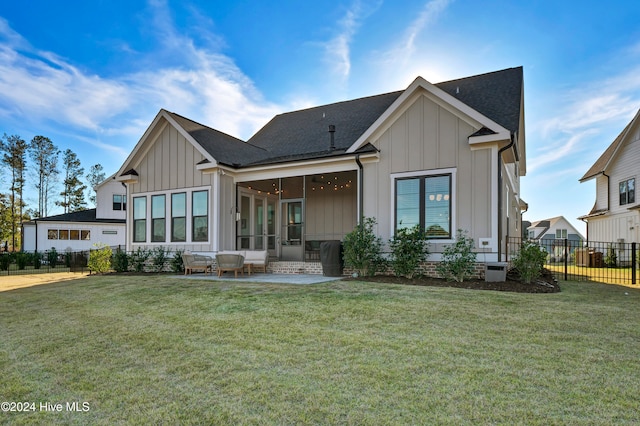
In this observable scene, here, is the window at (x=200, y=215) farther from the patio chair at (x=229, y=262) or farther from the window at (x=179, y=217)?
the patio chair at (x=229, y=262)

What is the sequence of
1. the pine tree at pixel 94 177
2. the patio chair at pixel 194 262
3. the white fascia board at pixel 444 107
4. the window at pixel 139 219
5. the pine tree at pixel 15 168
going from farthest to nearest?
the pine tree at pixel 94 177 < the pine tree at pixel 15 168 < the window at pixel 139 219 < the patio chair at pixel 194 262 < the white fascia board at pixel 444 107

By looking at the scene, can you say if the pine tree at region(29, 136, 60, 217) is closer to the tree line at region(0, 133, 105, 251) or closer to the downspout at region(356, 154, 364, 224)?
the tree line at region(0, 133, 105, 251)

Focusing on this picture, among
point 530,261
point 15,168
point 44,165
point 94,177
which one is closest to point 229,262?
point 530,261

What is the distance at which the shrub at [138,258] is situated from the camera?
13773 millimetres

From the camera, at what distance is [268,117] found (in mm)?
18953

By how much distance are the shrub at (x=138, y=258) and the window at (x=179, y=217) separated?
1264mm

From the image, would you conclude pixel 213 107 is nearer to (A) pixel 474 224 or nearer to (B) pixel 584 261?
(A) pixel 474 224

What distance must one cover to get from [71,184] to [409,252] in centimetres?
4335

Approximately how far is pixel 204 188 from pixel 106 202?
22474 millimetres

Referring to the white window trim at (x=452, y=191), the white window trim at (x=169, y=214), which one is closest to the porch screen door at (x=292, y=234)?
the white window trim at (x=169, y=214)

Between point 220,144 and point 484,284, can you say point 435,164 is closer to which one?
point 484,284

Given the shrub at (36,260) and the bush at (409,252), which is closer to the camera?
the bush at (409,252)

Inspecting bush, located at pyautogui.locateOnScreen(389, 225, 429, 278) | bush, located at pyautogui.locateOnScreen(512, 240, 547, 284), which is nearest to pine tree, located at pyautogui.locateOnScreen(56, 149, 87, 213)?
bush, located at pyautogui.locateOnScreen(389, 225, 429, 278)

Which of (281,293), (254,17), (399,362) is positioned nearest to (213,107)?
(254,17)
